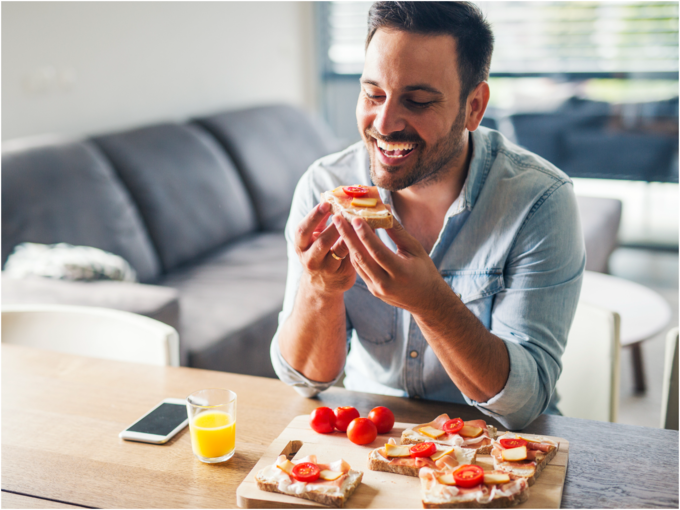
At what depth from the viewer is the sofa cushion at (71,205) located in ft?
7.25

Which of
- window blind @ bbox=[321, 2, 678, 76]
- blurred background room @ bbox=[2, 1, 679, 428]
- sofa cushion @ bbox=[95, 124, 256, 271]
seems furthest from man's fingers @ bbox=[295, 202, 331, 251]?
window blind @ bbox=[321, 2, 678, 76]

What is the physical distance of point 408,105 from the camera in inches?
48.2

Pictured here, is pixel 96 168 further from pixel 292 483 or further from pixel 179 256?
pixel 292 483

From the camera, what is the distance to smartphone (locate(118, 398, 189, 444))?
1.07 m

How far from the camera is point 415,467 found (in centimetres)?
92

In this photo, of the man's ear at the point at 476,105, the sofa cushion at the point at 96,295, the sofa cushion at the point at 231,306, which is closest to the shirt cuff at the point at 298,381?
the man's ear at the point at 476,105

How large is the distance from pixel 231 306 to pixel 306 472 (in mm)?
1533

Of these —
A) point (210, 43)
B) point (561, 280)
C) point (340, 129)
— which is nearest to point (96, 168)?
point (210, 43)

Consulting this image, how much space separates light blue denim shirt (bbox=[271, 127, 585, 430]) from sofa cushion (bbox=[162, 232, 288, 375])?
85cm

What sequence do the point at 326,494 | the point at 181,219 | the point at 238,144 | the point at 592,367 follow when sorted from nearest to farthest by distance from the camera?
the point at 326,494 → the point at 592,367 → the point at 181,219 → the point at 238,144

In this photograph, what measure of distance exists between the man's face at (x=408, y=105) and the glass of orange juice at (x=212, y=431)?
52 cm

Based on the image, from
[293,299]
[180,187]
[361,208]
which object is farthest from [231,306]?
[361,208]

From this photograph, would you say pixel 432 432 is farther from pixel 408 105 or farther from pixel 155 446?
pixel 408 105

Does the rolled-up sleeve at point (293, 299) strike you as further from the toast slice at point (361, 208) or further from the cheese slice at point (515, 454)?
the cheese slice at point (515, 454)
